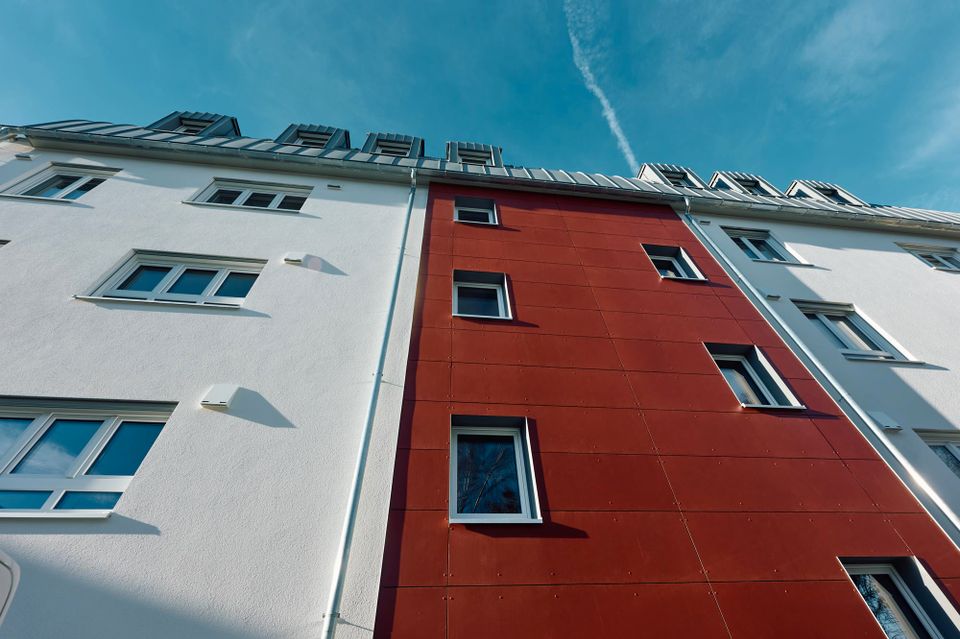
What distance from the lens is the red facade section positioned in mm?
3895

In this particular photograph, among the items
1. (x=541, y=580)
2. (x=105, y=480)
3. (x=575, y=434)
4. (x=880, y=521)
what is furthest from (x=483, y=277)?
(x=880, y=521)

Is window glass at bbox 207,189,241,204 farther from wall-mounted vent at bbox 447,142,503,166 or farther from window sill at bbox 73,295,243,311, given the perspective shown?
wall-mounted vent at bbox 447,142,503,166

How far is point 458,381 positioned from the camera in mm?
5742

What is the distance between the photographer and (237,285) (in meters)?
7.11

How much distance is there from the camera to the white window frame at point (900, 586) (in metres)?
4.28

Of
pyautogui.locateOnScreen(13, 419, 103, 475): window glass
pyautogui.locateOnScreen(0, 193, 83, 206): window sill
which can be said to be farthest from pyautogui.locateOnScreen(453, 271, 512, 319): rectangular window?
pyautogui.locateOnScreen(0, 193, 83, 206): window sill

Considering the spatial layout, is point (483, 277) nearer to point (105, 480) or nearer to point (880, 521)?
point (105, 480)

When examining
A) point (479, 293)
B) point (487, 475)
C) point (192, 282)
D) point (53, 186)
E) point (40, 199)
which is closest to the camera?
point (487, 475)

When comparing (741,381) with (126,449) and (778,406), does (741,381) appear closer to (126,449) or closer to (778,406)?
(778,406)

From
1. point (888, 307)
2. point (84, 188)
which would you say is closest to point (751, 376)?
point (888, 307)

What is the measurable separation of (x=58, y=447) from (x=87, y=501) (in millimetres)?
932

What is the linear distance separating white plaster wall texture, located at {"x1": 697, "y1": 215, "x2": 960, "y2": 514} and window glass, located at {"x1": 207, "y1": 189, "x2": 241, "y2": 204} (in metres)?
12.0

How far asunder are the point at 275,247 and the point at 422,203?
355 cm

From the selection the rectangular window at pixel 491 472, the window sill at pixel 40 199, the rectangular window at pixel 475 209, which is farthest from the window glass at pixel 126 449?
the rectangular window at pixel 475 209
